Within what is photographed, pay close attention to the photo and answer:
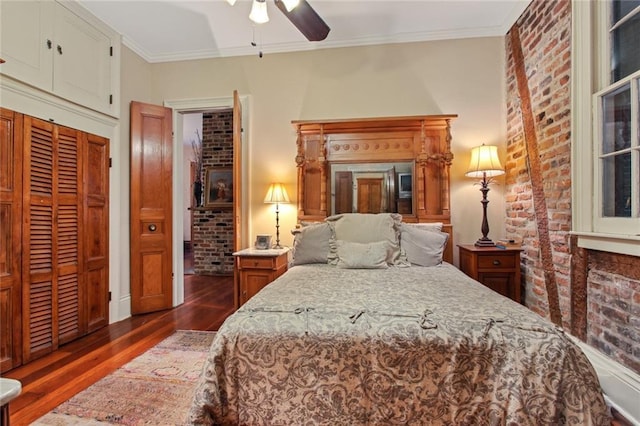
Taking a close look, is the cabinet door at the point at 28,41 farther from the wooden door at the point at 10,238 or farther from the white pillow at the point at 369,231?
the white pillow at the point at 369,231

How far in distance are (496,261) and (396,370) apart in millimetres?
1936

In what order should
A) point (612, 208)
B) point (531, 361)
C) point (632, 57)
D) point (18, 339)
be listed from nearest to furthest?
point (531, 361), point (632, 57), point (612, 208), point (18, 339)

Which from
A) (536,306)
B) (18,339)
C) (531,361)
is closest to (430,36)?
(536,306)

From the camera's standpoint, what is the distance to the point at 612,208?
187 cm

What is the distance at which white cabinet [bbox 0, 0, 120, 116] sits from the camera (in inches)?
87.5

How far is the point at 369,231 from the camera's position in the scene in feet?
8.72

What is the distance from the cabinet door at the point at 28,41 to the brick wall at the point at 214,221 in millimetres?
2941

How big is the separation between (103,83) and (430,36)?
338cm

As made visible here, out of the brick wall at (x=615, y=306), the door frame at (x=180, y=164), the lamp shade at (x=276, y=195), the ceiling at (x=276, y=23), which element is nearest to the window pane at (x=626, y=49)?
the brick wall at (x=615, y=306)

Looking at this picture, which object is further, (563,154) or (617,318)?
(563,154)

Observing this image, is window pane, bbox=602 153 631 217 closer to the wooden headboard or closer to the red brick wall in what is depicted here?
the red brick wall

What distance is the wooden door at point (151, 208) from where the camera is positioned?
3.33 metres

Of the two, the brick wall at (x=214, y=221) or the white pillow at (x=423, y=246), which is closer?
the white pillow at (x=423, y=246)

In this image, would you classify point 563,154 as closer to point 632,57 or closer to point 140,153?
point 632,57
